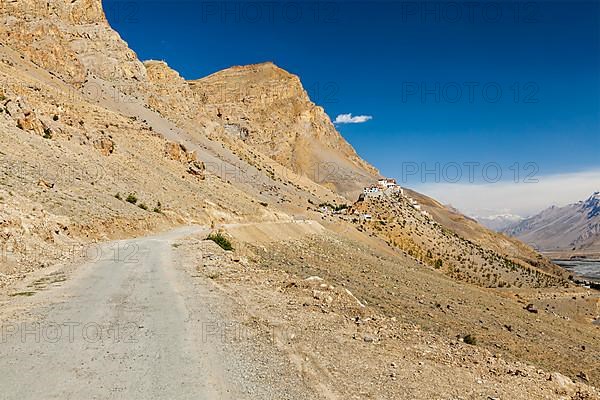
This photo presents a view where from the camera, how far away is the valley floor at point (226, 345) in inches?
237

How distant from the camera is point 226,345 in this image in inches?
293

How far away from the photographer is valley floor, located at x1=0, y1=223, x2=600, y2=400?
601cm

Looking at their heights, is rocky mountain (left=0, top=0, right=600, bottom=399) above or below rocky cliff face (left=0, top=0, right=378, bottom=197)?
below

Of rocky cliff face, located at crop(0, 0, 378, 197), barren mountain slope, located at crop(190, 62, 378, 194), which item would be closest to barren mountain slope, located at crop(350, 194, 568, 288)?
rocky cliff face, located at crop(0, 0, 378, 197)

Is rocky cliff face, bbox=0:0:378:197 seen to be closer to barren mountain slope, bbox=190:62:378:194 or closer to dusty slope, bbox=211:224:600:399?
barren mountain slope, bbox=190:62:378:194

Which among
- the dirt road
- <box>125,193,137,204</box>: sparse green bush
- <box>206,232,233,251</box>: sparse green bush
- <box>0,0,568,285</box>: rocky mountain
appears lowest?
the dirt road

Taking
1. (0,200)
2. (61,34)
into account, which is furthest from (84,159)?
(61,34)

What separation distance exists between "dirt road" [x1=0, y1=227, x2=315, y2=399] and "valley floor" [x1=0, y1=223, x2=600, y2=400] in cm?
2

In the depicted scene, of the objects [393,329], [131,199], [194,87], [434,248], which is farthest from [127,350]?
[194,87]

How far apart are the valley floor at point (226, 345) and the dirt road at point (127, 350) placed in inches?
0.9

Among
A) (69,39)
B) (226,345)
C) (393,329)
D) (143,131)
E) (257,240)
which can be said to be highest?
(69,39)

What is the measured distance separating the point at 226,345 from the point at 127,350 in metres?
1.55

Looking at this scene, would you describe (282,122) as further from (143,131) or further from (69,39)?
(143,131)

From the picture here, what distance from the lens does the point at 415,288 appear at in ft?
76.8
